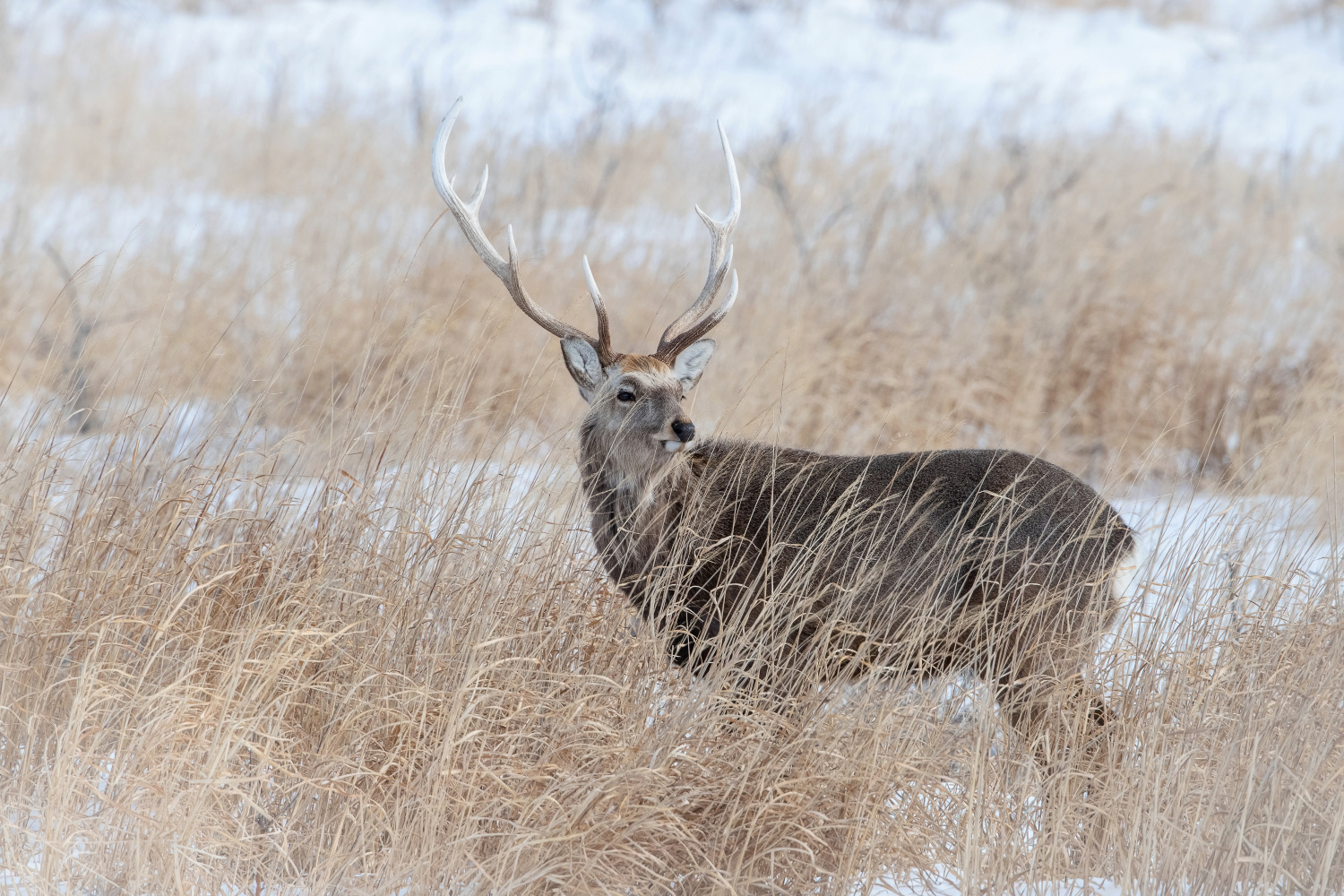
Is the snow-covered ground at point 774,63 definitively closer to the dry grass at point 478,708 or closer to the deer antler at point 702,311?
the deer antler at point 702,311

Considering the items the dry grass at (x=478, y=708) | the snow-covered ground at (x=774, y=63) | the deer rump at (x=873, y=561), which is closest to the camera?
the dry grass at (x=478, y=708)

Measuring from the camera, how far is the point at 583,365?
13.5 feet

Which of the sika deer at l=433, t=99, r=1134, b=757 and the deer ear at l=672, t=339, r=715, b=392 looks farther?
the deer ear at l=672, t=339, r=715, b=392

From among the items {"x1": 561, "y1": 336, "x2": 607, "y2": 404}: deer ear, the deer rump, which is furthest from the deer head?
the deer rump

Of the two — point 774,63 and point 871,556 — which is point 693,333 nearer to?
point 871,556

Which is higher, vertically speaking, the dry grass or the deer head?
the deer head

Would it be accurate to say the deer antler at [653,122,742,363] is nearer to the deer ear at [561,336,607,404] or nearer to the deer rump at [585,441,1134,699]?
the deer ear at [561,336,607,404]

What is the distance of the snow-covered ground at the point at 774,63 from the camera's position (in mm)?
11812

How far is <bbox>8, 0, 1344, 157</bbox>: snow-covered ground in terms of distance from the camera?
1181 cm

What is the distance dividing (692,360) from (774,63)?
11.4m

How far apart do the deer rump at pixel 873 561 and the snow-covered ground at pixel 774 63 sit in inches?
249

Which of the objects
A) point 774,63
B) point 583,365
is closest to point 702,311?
point 583,365

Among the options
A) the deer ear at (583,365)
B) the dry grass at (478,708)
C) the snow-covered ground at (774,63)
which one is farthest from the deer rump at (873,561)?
the snow-covered ground at (774,63)

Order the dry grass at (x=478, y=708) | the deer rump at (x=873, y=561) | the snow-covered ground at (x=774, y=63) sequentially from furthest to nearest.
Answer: the snow-covered ground at (x=774, y=63), the deer rump at (x=873, y=561), the dry grass at (x=478, y=708)
